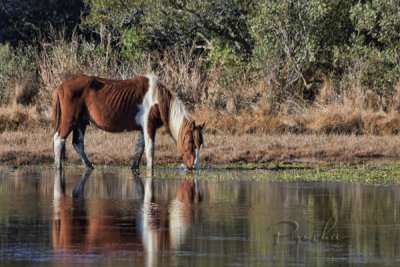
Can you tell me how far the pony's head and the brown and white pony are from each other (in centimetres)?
11

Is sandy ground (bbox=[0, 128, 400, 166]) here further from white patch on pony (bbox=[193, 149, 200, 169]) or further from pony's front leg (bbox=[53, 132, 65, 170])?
white patch on pony (bbox=[193, 149, 200, 169])

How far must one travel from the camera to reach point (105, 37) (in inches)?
1238

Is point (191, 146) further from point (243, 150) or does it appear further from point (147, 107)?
point (243, 150)

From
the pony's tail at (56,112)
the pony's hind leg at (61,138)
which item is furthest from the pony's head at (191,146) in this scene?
the pony's tail at (56,112)

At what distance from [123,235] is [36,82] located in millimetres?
16558

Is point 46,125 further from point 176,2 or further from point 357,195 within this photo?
point 357,195

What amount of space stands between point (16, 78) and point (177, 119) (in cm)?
985

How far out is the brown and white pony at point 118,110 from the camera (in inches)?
761

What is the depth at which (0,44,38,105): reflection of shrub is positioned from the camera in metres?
27.1

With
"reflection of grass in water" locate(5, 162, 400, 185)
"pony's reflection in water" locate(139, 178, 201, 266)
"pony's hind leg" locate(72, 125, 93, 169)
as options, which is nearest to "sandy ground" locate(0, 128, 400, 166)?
"reflection of grass in water" locate(5, 162, 400, 185)

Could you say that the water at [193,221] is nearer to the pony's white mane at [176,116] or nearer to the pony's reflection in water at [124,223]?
the pony's reflection in water at [124,223]

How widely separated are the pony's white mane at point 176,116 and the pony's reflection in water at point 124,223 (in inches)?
107

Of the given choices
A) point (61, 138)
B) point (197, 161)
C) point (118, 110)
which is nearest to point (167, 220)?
point (197, 161)

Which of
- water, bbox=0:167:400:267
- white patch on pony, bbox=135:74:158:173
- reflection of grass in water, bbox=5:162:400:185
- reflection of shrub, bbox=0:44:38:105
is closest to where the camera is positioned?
water, bbox=0:167:400:267
